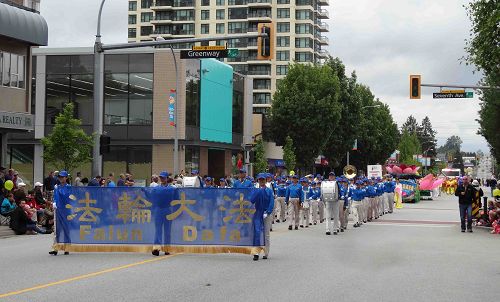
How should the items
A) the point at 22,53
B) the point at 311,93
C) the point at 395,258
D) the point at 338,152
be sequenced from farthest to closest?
the point at 338,152 < the point at 311,93 < the point at 22,53 < the point at 395,258

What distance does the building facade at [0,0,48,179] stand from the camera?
33062mm

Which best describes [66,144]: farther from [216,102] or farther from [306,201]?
[216,102]

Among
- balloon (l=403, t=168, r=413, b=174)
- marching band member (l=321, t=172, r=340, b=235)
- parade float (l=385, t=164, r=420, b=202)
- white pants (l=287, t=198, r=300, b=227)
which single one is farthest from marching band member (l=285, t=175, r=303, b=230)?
balloon (l=403, t=168, r=413, b=174)

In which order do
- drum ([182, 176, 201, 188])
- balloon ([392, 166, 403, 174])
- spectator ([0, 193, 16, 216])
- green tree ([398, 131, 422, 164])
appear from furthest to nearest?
green tree ([398, 131, 422, 164]) < balloon ([392, 166, 403, 174]) < drum ([182, 176, 201, 188]) < spectator ([0, 193, 16, 216])

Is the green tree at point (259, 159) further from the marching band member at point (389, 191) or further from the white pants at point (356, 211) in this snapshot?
the white pants at point (356, 211)

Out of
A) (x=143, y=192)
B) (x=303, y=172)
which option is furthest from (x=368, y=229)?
(x=303, y=172)

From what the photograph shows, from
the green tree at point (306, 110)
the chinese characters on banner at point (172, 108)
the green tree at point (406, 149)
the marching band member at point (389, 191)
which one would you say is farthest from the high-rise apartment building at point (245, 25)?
the marching band member at point (389, 191)

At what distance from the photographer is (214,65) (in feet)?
184

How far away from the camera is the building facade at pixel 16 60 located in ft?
108

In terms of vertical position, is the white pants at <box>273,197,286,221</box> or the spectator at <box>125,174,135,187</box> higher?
the spectator at <box>125,174,135,187</box>

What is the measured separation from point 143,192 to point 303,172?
61.5 m

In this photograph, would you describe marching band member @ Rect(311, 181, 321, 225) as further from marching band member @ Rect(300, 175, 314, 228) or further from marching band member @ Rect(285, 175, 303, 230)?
marching band member @ Rect(285, 175, 303, 230)

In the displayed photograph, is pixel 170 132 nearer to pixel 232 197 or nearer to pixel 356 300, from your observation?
pixel 232 197

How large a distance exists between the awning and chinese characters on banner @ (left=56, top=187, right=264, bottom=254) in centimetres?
1808
